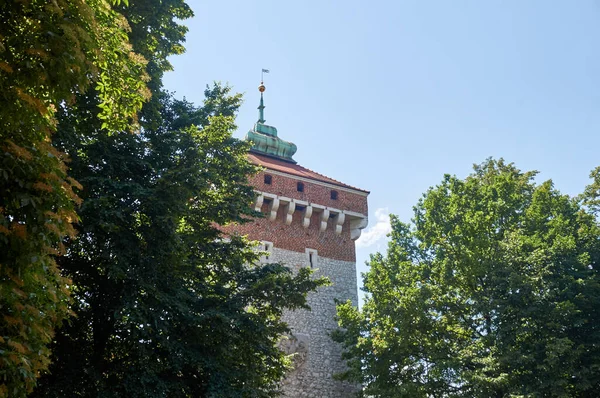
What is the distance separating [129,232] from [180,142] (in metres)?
2.27

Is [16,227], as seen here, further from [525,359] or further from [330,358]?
[330,358]

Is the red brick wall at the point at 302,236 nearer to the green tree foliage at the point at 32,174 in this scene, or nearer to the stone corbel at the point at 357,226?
the stone corbel at the point at 357,226

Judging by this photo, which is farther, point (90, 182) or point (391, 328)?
point (391, 328)

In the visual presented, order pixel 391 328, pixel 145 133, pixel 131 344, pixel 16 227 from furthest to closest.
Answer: pixel 391 328 → pixel 145 133 → pixel 131 344 → pixel 16 227

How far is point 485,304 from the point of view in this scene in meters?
14.6

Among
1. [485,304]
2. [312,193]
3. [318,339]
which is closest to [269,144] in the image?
[312,193]

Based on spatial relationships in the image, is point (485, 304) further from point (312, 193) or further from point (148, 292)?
point (312, 193)

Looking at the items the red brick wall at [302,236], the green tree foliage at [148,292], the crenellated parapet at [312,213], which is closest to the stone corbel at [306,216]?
the crenellated parapet at [312,213]

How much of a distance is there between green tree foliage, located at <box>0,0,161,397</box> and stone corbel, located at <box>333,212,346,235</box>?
58.3ft

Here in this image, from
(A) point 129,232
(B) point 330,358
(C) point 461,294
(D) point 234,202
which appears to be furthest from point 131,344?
(B) point 330,358

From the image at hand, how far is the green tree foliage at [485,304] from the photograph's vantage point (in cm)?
1353

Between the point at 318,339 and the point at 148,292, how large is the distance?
11.5 metres

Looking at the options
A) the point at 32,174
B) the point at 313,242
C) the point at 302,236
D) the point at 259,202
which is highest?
the point at 259,202

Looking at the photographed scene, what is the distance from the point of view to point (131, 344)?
31.7 feet
